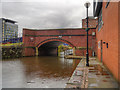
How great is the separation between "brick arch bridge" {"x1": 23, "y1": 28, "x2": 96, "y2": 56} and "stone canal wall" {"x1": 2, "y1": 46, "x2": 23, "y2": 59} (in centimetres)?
118

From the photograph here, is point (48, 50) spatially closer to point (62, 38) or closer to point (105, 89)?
point (62, 38)

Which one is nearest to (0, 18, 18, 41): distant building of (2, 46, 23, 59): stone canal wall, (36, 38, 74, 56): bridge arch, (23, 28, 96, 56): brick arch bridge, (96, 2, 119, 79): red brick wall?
(36, 38, 74, 56): bridge arch

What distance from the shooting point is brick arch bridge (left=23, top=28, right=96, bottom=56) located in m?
18.8

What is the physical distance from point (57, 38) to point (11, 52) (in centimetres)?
924

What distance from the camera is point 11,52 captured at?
60.0 feet

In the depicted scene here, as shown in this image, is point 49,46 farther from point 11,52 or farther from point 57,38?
point 11,52

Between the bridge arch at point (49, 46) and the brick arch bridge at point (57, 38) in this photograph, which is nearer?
the brick arch bridge at point (57, 38)

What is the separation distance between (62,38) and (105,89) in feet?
52.8

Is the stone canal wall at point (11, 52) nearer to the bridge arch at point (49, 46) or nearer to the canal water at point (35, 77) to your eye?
the bridge arch at point (49, 46)

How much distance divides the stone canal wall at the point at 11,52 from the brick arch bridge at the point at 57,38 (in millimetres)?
1182

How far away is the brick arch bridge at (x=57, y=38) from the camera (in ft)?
61.6

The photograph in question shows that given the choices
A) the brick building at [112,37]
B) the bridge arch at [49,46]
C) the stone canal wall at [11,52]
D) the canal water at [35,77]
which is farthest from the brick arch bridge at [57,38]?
the brick building at [112,37]

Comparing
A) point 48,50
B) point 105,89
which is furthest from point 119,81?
point 48,50

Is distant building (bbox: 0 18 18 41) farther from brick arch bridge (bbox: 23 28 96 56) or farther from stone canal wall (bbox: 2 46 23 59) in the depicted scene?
stone canal wall (bbox: 2 46 23 59)
